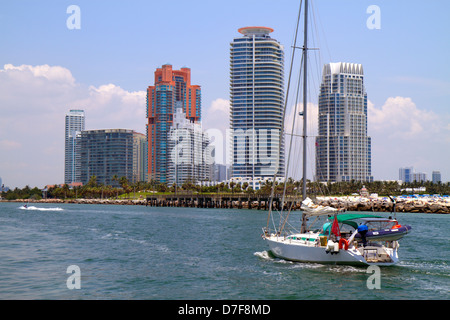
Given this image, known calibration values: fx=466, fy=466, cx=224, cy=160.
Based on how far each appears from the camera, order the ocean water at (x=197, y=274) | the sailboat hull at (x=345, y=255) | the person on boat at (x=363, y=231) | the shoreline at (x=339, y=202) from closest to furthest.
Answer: the ocean water at (x=197, y=274)
the sailboat hull at (x=345, y=255)
the person on boat at (x=363, y=231)
the shoreline at (x=339, y=202)

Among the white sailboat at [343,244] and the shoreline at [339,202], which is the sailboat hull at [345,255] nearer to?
the white sailboat at [343,244]

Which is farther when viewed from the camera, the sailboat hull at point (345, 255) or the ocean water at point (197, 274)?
the sailboat hull at point (345, 255)

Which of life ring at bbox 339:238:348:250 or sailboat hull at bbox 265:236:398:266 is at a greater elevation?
life ring at bbox 339:238:348:250

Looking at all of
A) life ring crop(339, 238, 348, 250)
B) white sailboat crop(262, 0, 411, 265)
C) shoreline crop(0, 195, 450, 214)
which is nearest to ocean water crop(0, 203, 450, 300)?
white sailboat crop(262, 0, 411, 265)

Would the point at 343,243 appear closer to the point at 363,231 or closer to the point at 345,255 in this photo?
the point at 345,255

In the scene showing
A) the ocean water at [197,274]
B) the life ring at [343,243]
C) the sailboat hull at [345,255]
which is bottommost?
the ocean water at [197,274]

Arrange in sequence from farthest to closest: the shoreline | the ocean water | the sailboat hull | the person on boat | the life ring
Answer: the shoreline
the person on boat
the sailboat hull
the life ring
the ocean water

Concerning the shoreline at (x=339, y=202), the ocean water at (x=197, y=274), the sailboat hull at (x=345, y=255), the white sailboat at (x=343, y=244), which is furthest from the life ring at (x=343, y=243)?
the shoreline at (x=339, y=202)

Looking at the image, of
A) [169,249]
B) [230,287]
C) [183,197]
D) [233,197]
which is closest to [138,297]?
[230,287]

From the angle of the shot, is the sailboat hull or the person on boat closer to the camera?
the sailboat hull

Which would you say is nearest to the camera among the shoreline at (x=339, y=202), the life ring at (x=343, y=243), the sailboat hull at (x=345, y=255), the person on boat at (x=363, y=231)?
the life ring at (x=343, y=243)

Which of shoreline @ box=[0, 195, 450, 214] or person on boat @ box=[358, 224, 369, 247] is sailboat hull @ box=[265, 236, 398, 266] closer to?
person on boat @ box=[358, 224, 369, 247]

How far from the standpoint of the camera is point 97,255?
42.7 metres

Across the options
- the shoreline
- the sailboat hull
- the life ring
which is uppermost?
the life ring
